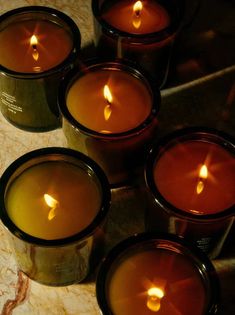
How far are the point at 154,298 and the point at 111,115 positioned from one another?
0.28 metres

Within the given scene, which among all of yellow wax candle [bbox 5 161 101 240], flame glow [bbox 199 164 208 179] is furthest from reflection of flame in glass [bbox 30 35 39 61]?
flame glow [bbox 199 164 208 179]

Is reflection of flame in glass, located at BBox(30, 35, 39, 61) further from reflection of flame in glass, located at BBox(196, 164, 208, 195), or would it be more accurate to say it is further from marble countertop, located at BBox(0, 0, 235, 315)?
reflection of flame in glass, located at BBox(196, 164, 208, 195)

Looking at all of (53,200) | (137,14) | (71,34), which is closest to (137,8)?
(137,14)

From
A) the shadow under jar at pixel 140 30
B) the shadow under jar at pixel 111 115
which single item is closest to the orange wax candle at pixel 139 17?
the shadow under jar at pixel 140 30

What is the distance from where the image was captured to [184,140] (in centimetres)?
86

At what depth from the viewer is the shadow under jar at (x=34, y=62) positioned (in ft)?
2.88

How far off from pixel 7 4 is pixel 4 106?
0.87 feet

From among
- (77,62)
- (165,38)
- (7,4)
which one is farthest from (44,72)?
(7,4)

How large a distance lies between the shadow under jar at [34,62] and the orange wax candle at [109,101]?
4 cm

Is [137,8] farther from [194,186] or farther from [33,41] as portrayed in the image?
[194,186]

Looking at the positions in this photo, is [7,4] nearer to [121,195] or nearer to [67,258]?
[121,195]

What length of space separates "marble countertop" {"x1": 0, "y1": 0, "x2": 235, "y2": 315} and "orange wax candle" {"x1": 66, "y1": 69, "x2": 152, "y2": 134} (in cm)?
9

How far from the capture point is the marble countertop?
0.81m

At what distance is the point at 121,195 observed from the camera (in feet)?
2.97
